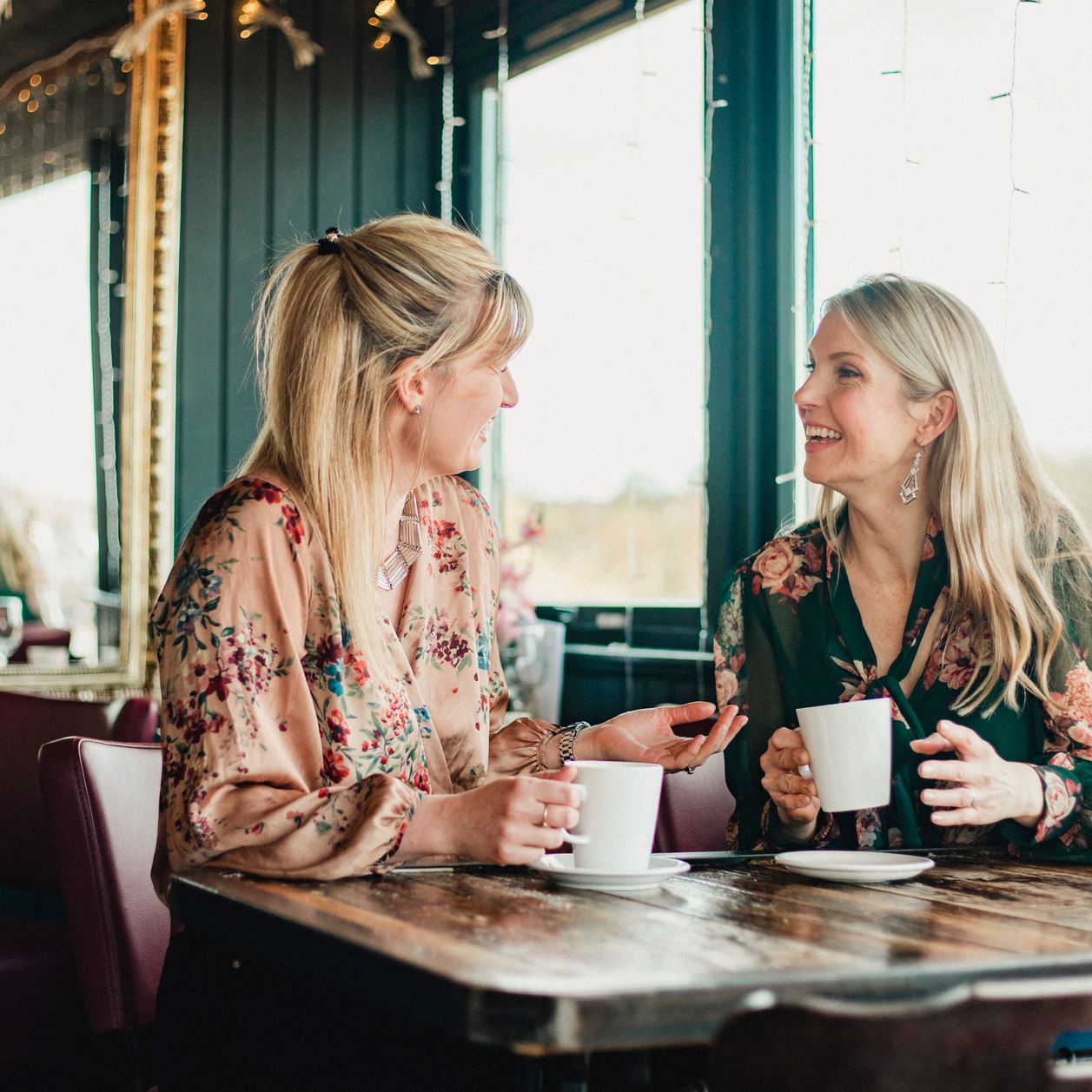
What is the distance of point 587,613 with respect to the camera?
335 centimetres

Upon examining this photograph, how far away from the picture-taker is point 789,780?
5.26ft

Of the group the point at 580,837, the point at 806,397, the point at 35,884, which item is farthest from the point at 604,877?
the point at 35,884

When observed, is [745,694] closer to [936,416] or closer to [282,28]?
[936,416]

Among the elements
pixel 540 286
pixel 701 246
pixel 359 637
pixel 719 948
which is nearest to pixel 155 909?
pixel 359 637

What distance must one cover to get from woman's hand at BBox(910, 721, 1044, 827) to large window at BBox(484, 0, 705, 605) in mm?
1502

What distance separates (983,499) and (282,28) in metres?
2.54

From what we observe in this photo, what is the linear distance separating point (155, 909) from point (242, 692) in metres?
0.59

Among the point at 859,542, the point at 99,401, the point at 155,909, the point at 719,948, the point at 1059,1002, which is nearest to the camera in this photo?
the point at 1059,1002

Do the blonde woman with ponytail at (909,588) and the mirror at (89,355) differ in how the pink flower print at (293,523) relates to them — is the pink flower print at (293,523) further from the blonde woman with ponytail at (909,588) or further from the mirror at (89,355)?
the mirror at (89,355)

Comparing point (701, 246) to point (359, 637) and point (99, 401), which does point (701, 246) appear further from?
point (359, 637)

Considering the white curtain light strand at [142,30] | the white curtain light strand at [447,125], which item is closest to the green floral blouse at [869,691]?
the white curtain light strand at [447,125]

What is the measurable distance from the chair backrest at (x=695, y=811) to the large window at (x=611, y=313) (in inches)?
42.8

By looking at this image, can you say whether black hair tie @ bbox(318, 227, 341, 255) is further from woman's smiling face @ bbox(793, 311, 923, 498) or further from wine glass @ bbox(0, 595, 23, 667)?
wine glass @ bbox(0, 595, 23, 667)

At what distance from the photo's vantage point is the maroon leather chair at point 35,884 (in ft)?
6.38
